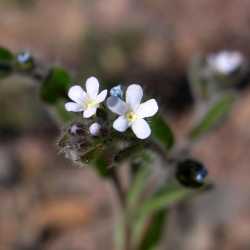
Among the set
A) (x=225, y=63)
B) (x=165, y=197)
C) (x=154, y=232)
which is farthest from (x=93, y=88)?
(x=225, y=63)

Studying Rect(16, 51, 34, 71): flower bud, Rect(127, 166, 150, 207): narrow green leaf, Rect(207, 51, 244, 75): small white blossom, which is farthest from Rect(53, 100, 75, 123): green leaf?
Rect(207, 51, 244, 75): small white blossom

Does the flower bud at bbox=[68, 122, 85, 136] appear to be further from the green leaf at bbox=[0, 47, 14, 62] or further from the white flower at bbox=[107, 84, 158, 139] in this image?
the green leaf at bbox=[0, 47, 14, 62]

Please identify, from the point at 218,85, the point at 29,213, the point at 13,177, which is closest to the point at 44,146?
the point at 13,177

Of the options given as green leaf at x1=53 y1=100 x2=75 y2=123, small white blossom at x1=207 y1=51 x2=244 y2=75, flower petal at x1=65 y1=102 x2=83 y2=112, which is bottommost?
flower petal at x1=65 y1=102 x2=83 y2=112

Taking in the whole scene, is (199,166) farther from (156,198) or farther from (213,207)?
(213,207)

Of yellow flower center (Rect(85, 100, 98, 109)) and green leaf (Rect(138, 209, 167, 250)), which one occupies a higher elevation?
green leaf (Rect(138, 209, 167, 250))

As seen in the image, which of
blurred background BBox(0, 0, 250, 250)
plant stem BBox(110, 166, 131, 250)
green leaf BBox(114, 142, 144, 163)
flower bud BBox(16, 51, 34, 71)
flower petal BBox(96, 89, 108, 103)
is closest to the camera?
flower petal BBox(96, 89, 108, 103)

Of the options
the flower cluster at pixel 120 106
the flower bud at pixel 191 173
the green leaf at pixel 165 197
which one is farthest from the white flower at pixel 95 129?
the green leaf at pixel 165 197

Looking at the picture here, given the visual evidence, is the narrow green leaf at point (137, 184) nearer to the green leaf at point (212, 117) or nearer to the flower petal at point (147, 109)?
the green leaf at point (212, 117)

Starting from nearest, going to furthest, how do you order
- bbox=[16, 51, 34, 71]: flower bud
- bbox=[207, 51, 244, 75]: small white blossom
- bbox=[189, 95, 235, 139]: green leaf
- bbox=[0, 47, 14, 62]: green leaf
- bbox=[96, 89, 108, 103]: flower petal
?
bbox=[96, 89, 108, 103]: flower petal → bbox=[16, 51, 34, 71]: flower bud → bbox=[0, 47, 14, 62]: green leaf → bbox=[189, 95, 235, 139]: green leaf → bbox=[207, 51, 244, 75]: small white blossom
